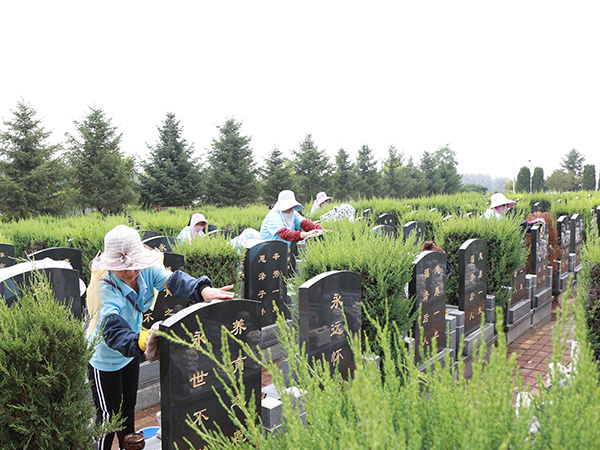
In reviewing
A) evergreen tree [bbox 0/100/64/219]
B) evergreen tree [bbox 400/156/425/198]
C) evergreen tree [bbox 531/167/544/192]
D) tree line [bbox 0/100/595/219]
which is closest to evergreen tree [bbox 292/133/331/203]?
tree line [bbox 0/100/595/219]

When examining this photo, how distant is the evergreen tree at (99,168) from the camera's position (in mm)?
26516

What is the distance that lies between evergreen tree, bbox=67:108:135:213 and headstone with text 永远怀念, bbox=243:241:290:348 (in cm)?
2278

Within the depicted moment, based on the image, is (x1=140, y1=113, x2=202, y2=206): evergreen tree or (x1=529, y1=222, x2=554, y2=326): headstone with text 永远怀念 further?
(x1=140, y1=113, x2=202, y2=206): evergreen tree

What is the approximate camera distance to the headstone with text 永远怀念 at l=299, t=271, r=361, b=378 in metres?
3.62

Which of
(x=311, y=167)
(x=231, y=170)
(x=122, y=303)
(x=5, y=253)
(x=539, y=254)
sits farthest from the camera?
(x=311, y=167)

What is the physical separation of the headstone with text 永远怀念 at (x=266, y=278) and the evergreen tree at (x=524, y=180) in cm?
5341

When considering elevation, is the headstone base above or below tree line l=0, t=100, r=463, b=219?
below

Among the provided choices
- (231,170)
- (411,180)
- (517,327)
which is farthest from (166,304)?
(411,180)

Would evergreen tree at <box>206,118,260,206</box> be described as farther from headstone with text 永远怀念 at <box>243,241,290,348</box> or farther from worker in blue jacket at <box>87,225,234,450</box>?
worker in blue jacket at <box>87,225,234,450</box>

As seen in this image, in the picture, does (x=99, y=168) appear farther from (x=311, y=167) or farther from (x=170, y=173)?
(x=311, y=167)

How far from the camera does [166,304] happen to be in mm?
5176

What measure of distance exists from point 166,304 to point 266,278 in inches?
58.2

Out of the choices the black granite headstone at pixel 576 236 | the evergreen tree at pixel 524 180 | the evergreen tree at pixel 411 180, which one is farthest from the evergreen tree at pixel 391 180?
the black granite headstone at pixel 576 236

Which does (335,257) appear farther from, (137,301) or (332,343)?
(137,301)
